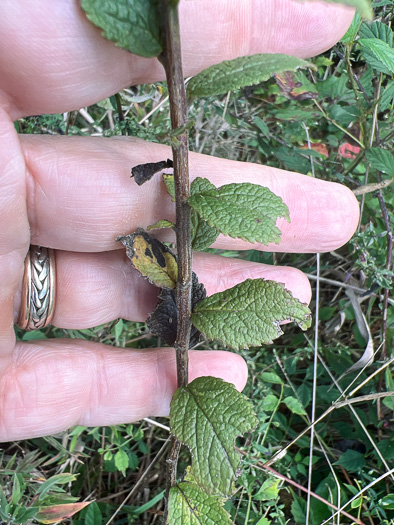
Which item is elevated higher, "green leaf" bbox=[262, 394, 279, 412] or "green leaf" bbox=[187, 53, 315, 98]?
"green leaf" bbox=[187, 53, 315, 98]

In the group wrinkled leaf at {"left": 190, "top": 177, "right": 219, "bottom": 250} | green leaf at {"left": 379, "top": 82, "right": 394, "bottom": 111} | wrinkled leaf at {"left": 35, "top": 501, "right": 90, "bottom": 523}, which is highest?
green leaf at {"left": 379, "top": 82, "right": 394, "bottom": 111}

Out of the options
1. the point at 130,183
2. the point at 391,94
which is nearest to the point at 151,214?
the point at 130,183

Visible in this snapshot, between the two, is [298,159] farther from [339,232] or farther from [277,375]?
[277,375]

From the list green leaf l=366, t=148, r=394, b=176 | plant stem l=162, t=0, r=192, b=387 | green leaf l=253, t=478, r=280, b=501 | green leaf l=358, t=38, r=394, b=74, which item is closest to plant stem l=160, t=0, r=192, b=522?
plant stem l=162, t=0, r=192, b=387

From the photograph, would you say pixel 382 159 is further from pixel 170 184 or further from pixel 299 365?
pixel 299 365

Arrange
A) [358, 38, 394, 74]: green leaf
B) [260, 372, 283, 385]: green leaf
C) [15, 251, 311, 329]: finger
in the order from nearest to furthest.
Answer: [358, 38, 394, 74]: green leaf → [15, 251, 311, 329]: finger → [260, 372, 283, 385]: green leaf

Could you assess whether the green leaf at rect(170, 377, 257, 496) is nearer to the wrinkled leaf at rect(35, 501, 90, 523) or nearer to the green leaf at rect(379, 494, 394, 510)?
the wrinkled leaf at rect(35, 501, 90, 523)

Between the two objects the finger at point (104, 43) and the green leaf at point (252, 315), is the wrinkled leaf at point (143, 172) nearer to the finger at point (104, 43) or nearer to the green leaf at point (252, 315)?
the finger at point (104, 43)
